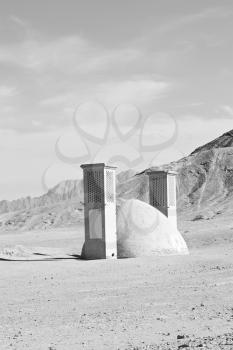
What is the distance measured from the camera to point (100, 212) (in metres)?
22.6

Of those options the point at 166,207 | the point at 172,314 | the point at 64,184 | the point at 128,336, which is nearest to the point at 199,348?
the point at 128,336

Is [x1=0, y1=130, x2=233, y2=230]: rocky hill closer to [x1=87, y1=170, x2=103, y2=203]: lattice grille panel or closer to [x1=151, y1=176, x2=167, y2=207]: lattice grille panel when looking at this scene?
[x1=151, y1=176, x2=167, y2=207]: lattice grille panel

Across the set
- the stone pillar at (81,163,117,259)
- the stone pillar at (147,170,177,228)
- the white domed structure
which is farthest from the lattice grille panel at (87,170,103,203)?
the stone pillar at (147,170,177,228)

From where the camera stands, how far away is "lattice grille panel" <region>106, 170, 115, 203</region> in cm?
2258

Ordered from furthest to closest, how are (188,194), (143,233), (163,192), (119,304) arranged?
1. (188,194)
2. (163,192)
3. (143,233)
4. (119,304)

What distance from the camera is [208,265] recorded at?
19.4 m

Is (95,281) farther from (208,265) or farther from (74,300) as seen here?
(208,265)

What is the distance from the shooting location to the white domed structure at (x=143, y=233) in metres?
22.7

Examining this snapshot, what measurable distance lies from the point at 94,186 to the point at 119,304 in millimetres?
10773

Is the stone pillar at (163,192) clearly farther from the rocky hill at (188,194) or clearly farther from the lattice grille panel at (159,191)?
the rocky hill at (188,194)

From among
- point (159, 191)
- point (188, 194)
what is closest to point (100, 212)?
point (159, 191)

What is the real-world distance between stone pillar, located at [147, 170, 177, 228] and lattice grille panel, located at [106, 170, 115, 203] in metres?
3.09

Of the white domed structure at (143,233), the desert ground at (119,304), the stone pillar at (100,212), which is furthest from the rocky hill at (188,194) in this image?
the desert ground at (119,304)

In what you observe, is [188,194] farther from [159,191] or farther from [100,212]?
[100,212]
